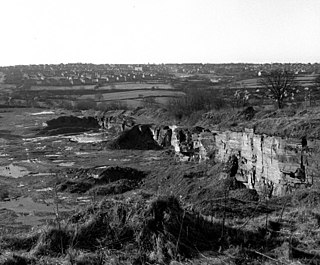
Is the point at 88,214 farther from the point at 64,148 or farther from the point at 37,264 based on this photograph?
the point at 64,148

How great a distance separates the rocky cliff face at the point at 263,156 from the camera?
22275 mm

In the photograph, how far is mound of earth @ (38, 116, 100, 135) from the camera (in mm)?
57812

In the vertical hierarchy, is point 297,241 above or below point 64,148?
above

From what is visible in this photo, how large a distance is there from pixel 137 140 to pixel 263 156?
21.7 m

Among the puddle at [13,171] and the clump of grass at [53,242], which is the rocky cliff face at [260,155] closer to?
the puddle at [13,171]

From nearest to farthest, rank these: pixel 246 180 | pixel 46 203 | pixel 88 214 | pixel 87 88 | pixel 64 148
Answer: pixel 88 214
pixel 46 203
pixel 246 180
pixel 64 148
pixel 87 88

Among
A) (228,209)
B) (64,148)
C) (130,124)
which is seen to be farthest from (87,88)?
(228,209)

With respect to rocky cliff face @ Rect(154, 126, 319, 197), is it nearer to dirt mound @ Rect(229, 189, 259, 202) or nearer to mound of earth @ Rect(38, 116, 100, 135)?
dirt mound @ Rect(229, 189, 259, 202)

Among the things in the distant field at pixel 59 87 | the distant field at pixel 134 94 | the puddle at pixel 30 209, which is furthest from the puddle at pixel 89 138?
the distant field at pixel 59 87

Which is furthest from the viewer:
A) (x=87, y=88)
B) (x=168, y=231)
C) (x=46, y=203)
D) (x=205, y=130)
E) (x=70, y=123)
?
(x=87, y=88)

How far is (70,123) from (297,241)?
56.6m

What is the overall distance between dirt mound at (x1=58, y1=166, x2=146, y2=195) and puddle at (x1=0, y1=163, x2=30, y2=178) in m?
4.78

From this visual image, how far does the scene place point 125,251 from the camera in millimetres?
7359

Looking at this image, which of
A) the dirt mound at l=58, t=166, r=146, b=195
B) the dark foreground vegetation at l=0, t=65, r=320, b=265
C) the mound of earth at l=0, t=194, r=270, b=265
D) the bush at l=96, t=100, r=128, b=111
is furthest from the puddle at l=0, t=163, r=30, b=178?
the bush at l=96, t=100, r=128, b=111
